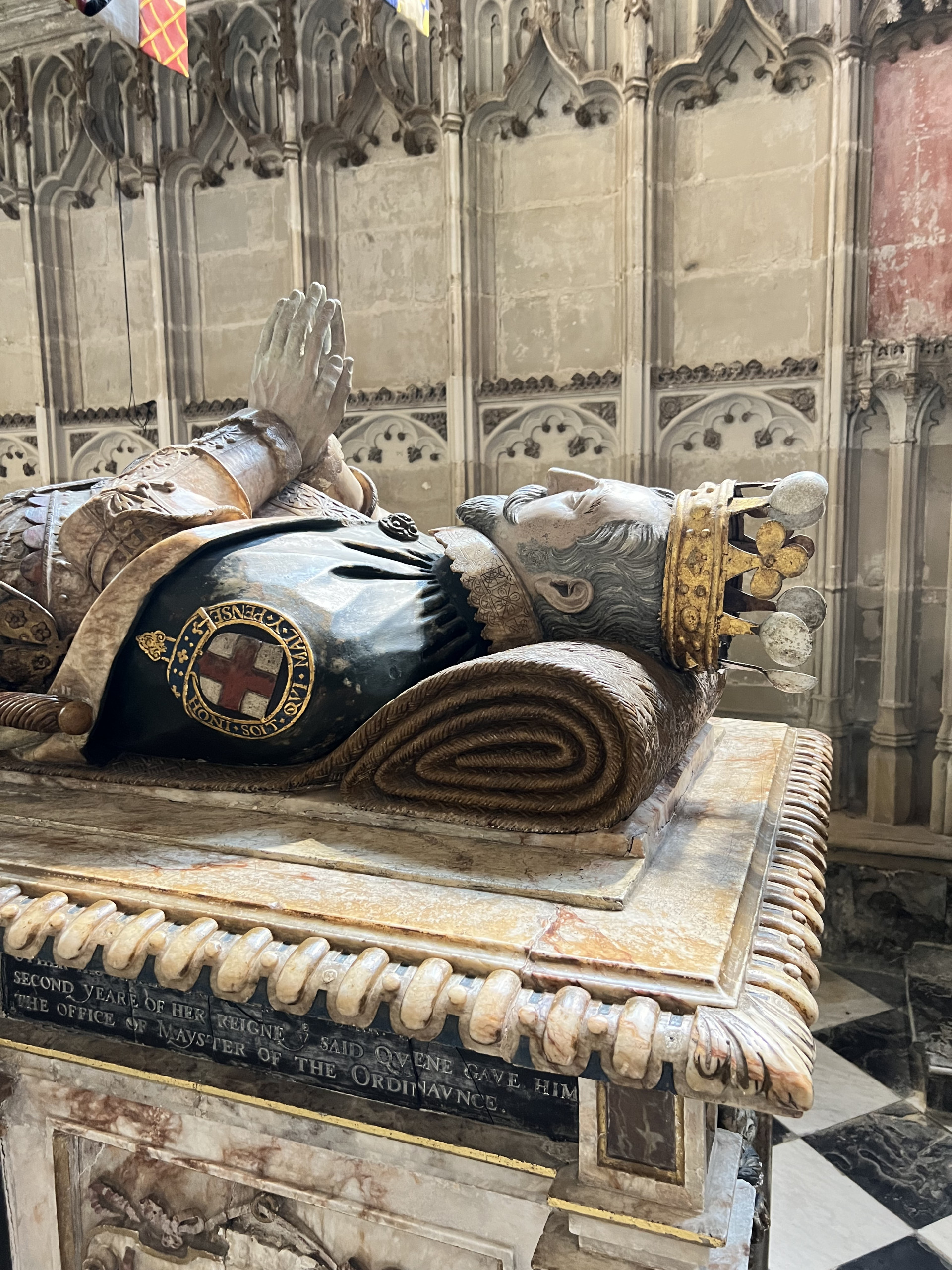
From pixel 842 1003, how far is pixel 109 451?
17.0 ft

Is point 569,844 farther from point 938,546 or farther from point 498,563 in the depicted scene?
point 938,546

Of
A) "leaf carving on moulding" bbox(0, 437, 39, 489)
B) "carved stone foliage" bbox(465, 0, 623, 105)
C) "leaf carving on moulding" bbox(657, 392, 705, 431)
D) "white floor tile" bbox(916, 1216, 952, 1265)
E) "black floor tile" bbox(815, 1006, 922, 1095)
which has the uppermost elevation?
"carved stone foliage" bbox(465, 0, 623, 105)

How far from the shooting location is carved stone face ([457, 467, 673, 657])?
5.16ft

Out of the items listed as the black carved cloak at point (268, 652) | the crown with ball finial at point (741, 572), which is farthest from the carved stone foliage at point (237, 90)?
the crown with ball finial at point (741, 572)

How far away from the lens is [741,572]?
4.95 ft

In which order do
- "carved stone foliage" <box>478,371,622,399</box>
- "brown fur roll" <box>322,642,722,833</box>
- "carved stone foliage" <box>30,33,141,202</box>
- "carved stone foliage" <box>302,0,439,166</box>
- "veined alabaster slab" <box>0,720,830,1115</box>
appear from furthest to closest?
"carved stone foliage" <box>30,33,141,202</box> → "carved stone foliage" <box>302,0,439,166</box> → "carved stone foliage" <box>478,371,622,399</box> → "brown fur roll" <box>322,642,722,833</box> → "veined alabaster slab" <box>0,720,830,1115</box>

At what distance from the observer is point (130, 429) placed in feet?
18.0

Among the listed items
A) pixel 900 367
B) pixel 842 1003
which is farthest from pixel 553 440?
pixel 842 1003

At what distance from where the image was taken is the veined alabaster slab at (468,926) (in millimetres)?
900

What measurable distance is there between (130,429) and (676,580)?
4.87m

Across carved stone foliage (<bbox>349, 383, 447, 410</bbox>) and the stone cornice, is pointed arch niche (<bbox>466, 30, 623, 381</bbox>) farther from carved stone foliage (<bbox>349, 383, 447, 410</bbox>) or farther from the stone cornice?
the stone cornice

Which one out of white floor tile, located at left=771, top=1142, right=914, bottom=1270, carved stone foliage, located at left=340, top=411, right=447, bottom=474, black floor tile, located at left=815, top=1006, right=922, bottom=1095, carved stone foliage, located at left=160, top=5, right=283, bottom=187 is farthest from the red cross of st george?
carved stone foliage, located at left=160, top=5, right=283, bottom=187

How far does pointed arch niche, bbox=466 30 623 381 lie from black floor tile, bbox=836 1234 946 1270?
3846mm

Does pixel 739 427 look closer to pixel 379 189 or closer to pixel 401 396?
pixel 401 396
